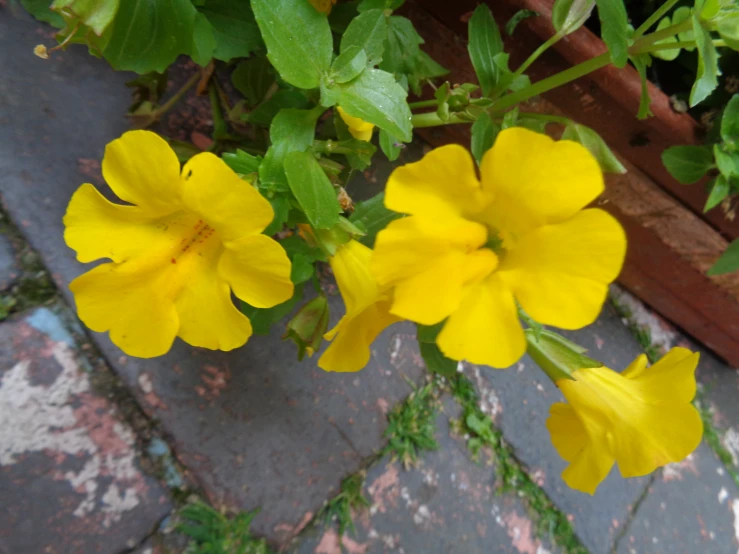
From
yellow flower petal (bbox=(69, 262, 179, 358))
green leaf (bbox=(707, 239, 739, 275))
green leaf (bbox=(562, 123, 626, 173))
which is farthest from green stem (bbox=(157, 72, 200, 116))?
green leaf (bbox=(707, 239, 739, 275))

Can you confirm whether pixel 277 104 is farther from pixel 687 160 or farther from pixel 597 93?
pixel 687 160

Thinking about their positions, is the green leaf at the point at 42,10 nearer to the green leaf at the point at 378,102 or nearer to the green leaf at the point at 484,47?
the green leaf at the point at 378,102

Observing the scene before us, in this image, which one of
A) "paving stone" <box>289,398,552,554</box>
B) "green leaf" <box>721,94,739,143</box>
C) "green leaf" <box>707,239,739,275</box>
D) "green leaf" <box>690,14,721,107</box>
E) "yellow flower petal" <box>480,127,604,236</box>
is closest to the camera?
"yellow flower petal" <box>480,127,604,236</box>

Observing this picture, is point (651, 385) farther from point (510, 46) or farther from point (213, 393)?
point (213, 393)

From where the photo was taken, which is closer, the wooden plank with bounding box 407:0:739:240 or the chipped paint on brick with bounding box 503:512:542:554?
the wooden plank with bounding box 407:0:739:240

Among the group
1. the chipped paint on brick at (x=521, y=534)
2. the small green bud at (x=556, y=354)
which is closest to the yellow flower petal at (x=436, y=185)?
the small green bud at (x=556, y=354)

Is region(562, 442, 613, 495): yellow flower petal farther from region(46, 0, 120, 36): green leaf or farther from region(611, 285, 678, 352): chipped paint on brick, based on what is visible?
region(611, 285, 678, 352): chipped paint on brick
